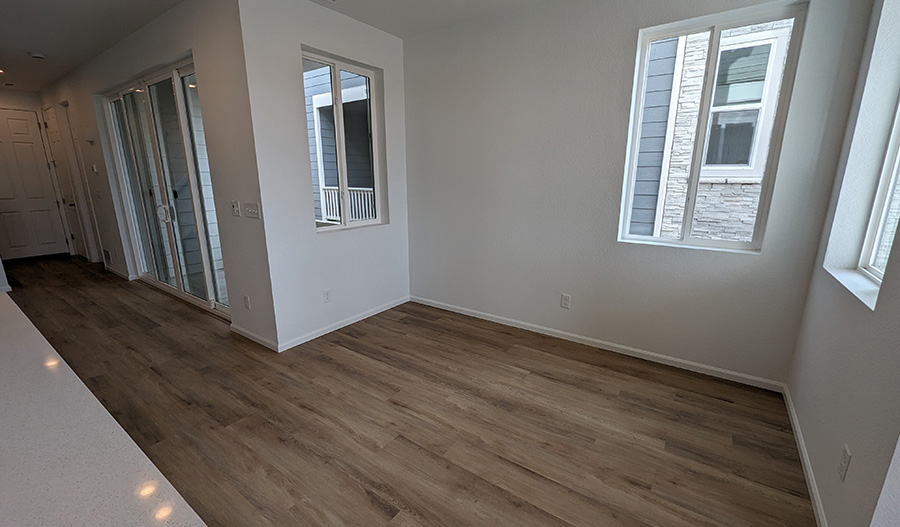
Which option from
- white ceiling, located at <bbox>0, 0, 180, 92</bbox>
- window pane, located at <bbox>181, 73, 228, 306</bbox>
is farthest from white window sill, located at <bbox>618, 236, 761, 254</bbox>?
white ceiling, located at <bbox>0, 0, 180, 92</bbox>

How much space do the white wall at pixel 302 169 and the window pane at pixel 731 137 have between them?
8.86ft

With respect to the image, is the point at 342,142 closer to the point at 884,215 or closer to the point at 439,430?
the point at 439,430

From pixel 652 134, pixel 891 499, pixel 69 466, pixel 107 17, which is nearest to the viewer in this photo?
pixel 69 466

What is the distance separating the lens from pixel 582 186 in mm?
3000

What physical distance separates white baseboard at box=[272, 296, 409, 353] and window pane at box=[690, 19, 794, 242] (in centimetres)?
291

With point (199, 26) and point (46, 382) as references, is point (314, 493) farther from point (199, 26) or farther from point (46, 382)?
point (199, 26)

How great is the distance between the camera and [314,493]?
5.71 ft

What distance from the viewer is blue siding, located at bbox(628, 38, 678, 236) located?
2688 mm

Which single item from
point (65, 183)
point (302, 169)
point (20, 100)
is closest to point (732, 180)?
point (302, 169)

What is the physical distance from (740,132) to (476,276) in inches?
91.8

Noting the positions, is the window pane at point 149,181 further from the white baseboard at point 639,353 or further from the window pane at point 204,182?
the white baseboard at point 639,353

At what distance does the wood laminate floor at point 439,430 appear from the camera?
5.52 feet

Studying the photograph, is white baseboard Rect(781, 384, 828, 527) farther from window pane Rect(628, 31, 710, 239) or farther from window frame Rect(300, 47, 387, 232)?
window frame Rect(300, 47, 387, 232)

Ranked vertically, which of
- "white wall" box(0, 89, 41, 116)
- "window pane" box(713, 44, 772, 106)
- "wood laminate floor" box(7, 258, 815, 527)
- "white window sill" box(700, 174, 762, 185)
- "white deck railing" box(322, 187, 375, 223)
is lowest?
"wood laminate floor" box(7, 258, 815, 527)
